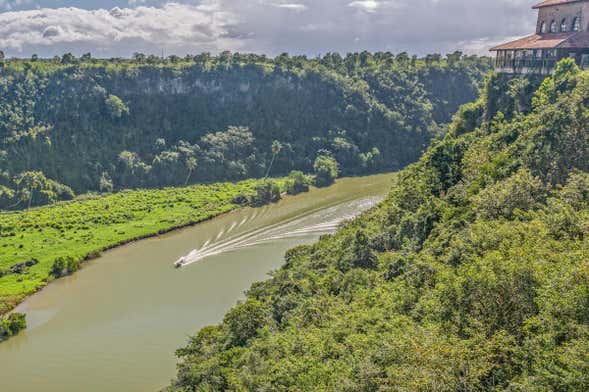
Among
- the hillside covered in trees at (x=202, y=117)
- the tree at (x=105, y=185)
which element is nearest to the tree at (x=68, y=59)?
the hillside covered in trees at (x=202, y=117)

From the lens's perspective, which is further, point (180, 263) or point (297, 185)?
point (297, 185)

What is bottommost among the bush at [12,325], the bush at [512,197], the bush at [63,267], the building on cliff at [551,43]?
the bush at [12,325]

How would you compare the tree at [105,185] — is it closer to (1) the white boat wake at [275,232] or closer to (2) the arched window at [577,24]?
(1) the white boat wake at [275,232]

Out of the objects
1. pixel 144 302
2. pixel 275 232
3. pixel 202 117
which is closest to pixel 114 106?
pixel 202 117

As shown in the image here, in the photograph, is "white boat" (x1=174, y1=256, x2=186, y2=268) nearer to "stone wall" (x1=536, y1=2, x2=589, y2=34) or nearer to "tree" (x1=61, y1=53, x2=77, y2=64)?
"stone wall" (x1=536, y1=2, x2=589, y2=34)

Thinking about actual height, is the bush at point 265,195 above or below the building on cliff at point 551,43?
below

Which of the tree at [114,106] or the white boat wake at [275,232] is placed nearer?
the white boat wake at [275,232]

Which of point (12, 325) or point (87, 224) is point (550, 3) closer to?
point (12, 325)
